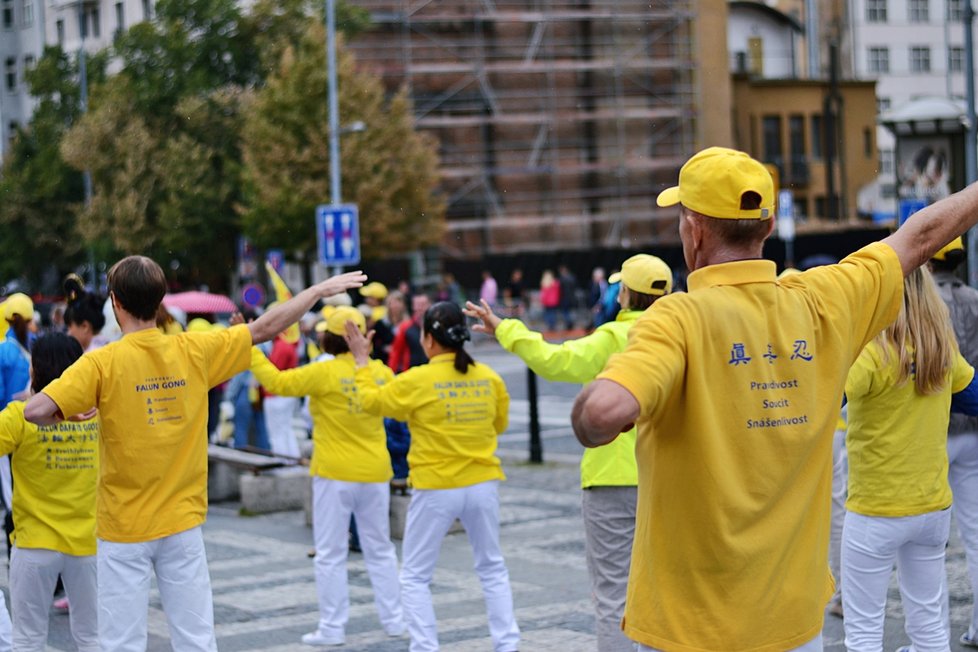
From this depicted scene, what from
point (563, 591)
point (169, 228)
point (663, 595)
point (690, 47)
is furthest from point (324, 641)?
point (690, 47)

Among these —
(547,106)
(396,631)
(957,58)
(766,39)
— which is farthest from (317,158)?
(957,58)

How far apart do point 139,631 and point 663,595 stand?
2.88 metres

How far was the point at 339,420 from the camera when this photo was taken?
8586 mm

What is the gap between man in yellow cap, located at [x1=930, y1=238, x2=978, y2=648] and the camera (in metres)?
7.26

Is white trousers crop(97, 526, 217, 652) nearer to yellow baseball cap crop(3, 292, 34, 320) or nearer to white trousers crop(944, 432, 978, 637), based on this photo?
white trousers crop(944, 432, 978, 637)

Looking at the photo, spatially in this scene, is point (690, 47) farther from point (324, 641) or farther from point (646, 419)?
point (646, 419)

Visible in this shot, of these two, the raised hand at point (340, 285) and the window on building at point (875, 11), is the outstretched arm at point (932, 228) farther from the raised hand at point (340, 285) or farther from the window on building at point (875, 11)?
the window on building at point (875, 11)

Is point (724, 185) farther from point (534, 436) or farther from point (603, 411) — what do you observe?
point (534, 436)

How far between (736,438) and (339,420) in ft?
17.3

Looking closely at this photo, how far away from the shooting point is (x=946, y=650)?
6.41m

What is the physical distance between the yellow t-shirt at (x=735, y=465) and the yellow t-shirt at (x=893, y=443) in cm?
253

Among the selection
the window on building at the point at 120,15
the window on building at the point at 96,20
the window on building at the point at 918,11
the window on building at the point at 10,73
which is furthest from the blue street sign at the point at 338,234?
the window on building at the point at 918,11

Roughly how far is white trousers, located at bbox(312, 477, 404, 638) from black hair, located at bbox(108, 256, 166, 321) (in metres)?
2.97

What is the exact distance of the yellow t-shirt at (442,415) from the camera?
7.51 metres
